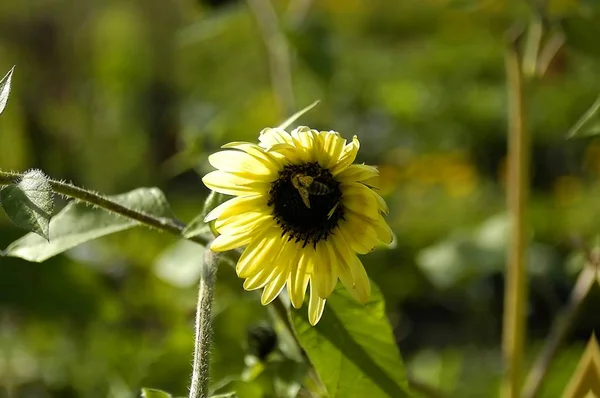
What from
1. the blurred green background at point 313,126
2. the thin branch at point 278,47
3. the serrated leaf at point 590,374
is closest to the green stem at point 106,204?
the blurred green background at point 313,126

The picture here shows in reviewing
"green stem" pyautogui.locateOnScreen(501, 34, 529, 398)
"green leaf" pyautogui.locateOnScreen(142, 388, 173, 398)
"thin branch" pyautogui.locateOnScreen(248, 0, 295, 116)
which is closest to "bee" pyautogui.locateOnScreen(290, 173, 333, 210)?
"green leaf" pyautogui.locateOnScreen(142, 388, 173, 398)

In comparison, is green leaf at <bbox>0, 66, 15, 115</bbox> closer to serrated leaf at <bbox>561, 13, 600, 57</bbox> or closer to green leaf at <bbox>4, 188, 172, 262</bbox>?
green leaf at <bbox>4, 188, 172, 262</bbox>

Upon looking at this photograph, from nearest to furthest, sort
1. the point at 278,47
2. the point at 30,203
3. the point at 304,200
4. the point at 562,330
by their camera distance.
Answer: the point at 30,203 < the point at 304,200 < the point at 562,330 < the point at 278,47

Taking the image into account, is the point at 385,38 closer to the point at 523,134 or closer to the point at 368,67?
the point at 368,67

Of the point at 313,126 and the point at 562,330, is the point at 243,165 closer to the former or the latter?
the point at 562,330

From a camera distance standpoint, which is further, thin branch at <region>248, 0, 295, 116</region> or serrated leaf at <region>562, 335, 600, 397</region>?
thin branch at <region>248, 0, 295, 116</region>

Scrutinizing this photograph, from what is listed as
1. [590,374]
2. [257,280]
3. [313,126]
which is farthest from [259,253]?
[313,126]
